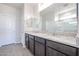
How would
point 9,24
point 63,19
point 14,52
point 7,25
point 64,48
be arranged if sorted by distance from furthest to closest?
point 9,24, point 7,25, point 14,52, point 63,19, point 64,48

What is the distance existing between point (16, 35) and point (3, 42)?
3.46 feet

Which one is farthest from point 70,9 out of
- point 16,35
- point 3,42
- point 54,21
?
point 16,35

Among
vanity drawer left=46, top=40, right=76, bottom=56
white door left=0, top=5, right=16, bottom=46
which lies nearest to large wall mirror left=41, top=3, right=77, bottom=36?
vanity drawer left=46, top=40, right=76, bottom=56

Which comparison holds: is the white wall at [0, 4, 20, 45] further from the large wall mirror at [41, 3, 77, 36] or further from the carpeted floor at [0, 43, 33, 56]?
the large wall mirror at [41, 3, 77, 36]

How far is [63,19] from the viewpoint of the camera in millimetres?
2939

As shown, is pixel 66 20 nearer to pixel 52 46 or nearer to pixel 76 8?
pixel 76 8

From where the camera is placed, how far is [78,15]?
2387mm

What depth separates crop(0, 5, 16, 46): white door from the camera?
20.0 feet

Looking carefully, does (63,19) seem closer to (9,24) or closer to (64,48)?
(64,48)

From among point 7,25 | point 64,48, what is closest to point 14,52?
point 7,25

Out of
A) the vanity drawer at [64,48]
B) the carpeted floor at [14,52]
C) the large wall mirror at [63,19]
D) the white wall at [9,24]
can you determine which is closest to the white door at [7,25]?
the white wall at [9,24]

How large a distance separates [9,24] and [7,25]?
15 cm

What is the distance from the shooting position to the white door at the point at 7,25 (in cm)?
610

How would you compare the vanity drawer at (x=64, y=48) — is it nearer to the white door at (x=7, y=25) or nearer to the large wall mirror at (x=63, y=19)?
the large wall mirror at (x=63, y=19)
